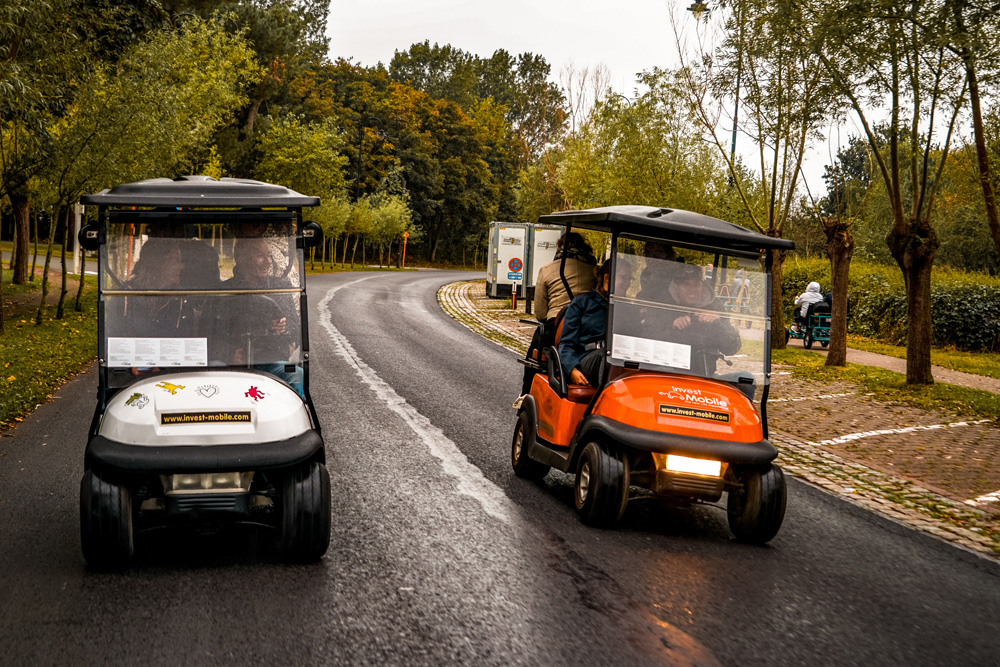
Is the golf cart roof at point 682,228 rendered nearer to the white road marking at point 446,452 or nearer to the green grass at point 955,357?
the white road marking at point 446,452

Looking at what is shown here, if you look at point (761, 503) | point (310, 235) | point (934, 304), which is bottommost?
point (761, 503)

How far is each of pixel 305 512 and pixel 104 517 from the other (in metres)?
1.00

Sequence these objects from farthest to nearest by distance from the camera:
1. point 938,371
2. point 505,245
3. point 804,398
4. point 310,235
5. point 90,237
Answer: point 505,245 → point 938,371 → point 804,398 → point 310,235 → point 90,237

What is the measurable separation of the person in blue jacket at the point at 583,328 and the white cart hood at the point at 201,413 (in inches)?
97.2

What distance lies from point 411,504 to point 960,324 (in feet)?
65.5

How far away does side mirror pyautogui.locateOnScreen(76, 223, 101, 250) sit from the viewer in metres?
4.98

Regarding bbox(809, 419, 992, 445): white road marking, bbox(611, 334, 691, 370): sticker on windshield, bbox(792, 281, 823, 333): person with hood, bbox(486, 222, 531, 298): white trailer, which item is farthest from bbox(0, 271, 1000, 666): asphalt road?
bbox(486, 222, 531, 298): white trailer

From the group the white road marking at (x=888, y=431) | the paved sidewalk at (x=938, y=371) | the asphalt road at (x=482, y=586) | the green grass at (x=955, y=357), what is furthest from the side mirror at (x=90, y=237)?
the green grass at (x=955, y=357)

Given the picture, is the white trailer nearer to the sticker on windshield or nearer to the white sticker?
the sticker on windshield

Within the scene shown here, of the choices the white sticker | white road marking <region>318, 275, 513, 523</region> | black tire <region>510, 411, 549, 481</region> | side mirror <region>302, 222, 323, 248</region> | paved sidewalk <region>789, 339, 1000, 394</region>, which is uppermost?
side mirror <region>302, 222, 323, 248</region>

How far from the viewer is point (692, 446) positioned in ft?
18.3

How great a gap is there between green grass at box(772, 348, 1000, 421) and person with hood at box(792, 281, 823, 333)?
4.78 metres

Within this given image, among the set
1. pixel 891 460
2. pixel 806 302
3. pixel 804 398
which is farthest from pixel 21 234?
pixel 891 460

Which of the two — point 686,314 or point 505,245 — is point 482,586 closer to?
point 686,314
